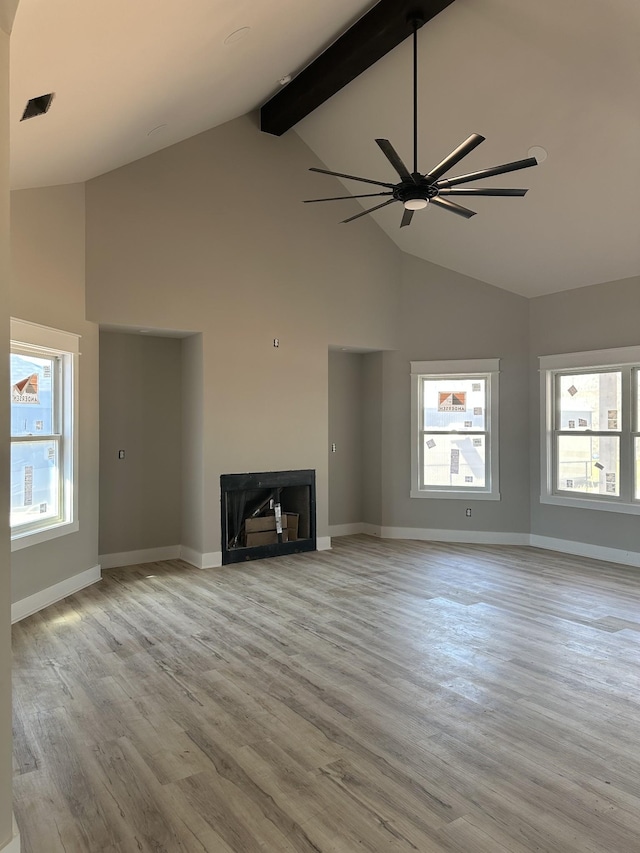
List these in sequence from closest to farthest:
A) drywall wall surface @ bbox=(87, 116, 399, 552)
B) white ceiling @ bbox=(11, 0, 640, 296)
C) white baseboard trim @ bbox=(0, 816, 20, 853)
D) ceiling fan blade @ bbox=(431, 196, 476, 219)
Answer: white baseboard trim @ bbox=(0, 816, 20, 853) < white ceiling @ bbox=(11, 0, 640, 296) < ceiling fan blade @ bbox=(431, 196, 476, 219) < drywall wall surface @ bbox=(87, 116, 399, 552)

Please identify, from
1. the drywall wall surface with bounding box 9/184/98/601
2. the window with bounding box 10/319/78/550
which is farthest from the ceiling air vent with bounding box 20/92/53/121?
the window with bounding box 10/319/78/550

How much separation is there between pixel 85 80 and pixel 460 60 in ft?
10.1

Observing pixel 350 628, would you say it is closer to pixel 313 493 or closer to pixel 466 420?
pixel 313 493

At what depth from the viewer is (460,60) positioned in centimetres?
481

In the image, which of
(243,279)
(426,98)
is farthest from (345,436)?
(426,98)

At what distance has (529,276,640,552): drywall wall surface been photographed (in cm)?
623

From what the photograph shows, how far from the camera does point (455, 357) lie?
7.41m

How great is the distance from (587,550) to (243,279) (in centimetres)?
485

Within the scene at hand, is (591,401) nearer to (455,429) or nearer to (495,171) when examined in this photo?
(455,429)

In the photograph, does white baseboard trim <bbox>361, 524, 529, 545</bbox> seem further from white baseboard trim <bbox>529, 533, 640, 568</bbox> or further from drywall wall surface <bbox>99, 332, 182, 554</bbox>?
drywall wall surface <bbox>99, 332, 182, 554</bbox>

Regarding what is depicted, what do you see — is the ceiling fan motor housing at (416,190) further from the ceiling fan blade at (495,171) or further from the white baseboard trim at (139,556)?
the white baseboard trim at (139,556)

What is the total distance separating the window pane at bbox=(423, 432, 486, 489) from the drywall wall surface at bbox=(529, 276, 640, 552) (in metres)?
0.64

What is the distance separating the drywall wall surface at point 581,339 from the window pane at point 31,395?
5333mm

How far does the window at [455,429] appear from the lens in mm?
7312
